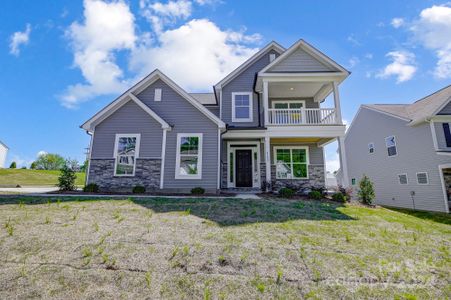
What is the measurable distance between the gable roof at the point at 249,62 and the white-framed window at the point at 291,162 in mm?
5222

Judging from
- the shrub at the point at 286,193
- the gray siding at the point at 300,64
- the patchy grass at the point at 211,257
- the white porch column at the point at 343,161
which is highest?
the gray siding at the point at 300,64

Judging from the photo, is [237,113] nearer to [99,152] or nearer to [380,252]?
[99,152]

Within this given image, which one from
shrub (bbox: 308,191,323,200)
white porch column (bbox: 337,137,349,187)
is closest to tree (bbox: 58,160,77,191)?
shrub (bbox: 308,191,323,200)

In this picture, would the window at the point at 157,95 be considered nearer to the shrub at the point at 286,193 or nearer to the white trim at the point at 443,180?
the shrub at the point at 286,193

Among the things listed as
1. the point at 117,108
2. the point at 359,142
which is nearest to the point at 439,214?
the point at 359,142

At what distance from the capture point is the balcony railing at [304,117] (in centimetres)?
1123

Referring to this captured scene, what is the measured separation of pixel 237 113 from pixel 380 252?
1032 cm

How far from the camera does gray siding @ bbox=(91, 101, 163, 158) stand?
403 inches

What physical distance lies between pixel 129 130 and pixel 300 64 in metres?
9.68

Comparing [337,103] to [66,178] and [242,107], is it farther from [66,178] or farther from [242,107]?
[66,178]

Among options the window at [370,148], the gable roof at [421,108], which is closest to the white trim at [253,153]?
the gable roof at [421,108]

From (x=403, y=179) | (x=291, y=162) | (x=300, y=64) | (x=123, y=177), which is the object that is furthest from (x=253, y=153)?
(x=403, y=179)

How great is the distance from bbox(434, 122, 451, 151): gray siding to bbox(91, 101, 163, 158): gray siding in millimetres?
15706

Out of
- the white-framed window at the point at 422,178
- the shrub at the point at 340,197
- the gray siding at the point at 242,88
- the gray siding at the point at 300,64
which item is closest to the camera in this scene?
the shrub at the point at 340,197
